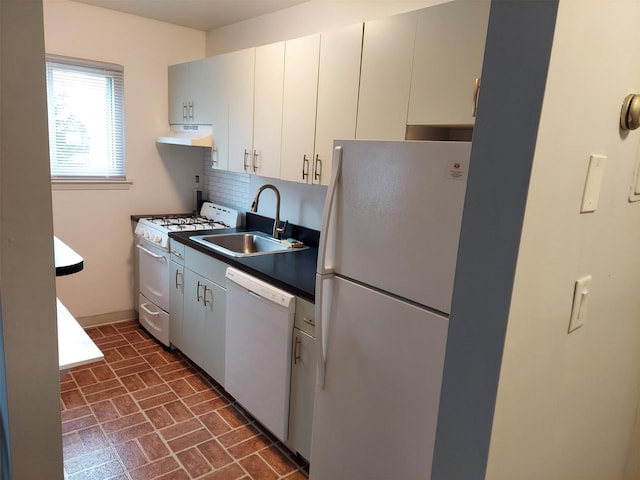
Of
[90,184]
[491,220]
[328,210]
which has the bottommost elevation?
[90,184]

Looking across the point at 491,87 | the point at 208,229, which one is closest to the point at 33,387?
the point at 491,87

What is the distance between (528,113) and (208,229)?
298 centimetres

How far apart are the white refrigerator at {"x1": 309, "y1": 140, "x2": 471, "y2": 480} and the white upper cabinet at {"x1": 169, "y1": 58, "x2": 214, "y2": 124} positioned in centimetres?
202

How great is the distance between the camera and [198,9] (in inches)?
130

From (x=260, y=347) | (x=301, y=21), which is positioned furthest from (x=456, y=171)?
(x=301, y=21)

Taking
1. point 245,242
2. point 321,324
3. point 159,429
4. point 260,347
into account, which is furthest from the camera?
point 245,242

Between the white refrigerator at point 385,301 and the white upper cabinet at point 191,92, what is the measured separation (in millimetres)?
2020

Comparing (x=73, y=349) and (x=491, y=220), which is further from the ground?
(x=491, y=220)

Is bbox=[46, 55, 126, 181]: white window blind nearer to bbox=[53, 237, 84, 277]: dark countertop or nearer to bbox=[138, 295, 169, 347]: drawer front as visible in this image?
bbox=[138, 295, 169, 347]: drawer front

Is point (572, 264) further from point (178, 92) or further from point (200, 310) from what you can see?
point (178, 92)

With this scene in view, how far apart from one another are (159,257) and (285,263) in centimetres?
132

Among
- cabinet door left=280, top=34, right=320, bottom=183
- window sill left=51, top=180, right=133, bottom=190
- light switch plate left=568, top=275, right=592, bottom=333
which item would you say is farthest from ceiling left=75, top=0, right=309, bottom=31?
light switch plate left=568, top=275, right=592, bottom=333

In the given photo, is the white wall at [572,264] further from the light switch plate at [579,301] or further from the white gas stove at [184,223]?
the white gas stove at [184,223]

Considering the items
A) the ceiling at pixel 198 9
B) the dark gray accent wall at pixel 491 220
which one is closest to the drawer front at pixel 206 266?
the ceiling at pixel 198 9
